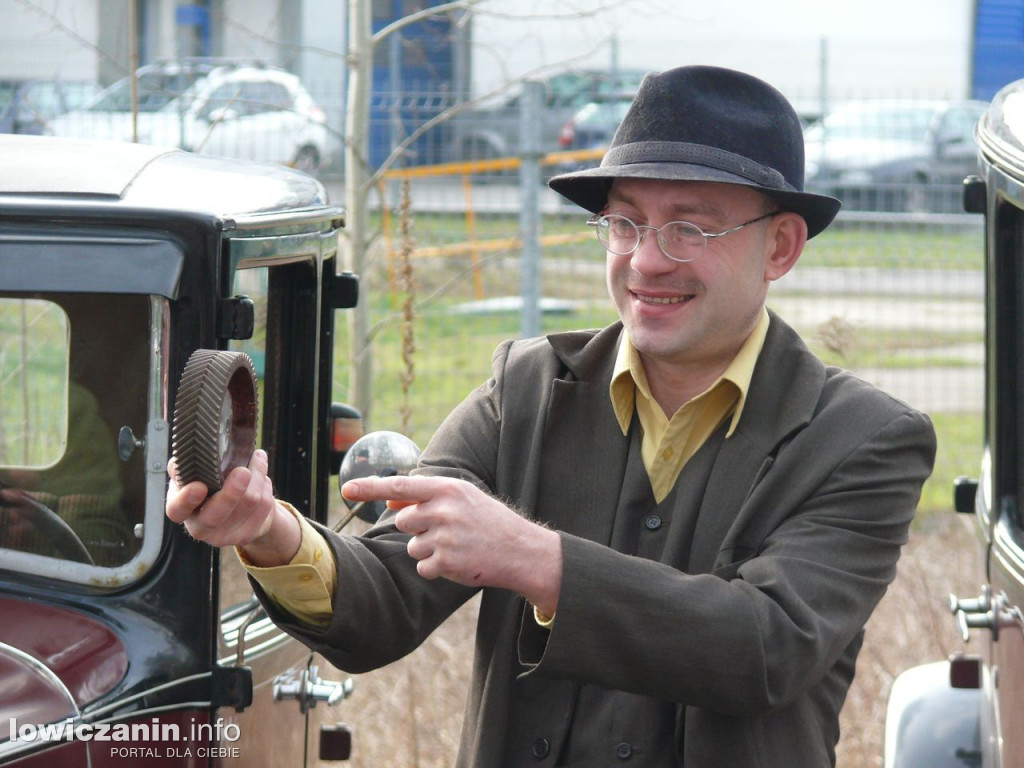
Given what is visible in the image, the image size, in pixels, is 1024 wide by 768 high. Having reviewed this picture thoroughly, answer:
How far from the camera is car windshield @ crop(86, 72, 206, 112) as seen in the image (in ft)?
21.6

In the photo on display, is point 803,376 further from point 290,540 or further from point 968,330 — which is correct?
point 968,330

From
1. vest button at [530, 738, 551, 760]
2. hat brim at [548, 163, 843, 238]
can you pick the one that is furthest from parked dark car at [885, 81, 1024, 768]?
vest button at [530, 738, 551, 760]

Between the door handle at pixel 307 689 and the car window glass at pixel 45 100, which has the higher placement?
the car window glass at pixel 45 100

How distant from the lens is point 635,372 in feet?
8.67

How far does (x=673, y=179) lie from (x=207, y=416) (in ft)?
3.32

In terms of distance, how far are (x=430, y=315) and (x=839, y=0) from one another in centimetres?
1138

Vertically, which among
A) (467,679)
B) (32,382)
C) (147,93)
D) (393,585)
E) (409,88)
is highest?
(409,88)

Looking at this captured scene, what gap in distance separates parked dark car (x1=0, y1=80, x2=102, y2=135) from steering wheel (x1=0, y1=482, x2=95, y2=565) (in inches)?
179

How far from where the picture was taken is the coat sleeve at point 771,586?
221 cm

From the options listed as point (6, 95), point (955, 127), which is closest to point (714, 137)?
point (955, 127)

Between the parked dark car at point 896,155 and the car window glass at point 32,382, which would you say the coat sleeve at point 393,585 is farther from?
the parked dark car at point 896,155

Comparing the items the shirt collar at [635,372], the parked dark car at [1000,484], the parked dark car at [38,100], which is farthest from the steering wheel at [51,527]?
the parked dark car at [38,100]

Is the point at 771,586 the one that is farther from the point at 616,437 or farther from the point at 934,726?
the point at 934,726

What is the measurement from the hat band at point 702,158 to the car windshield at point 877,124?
15.8 ft
